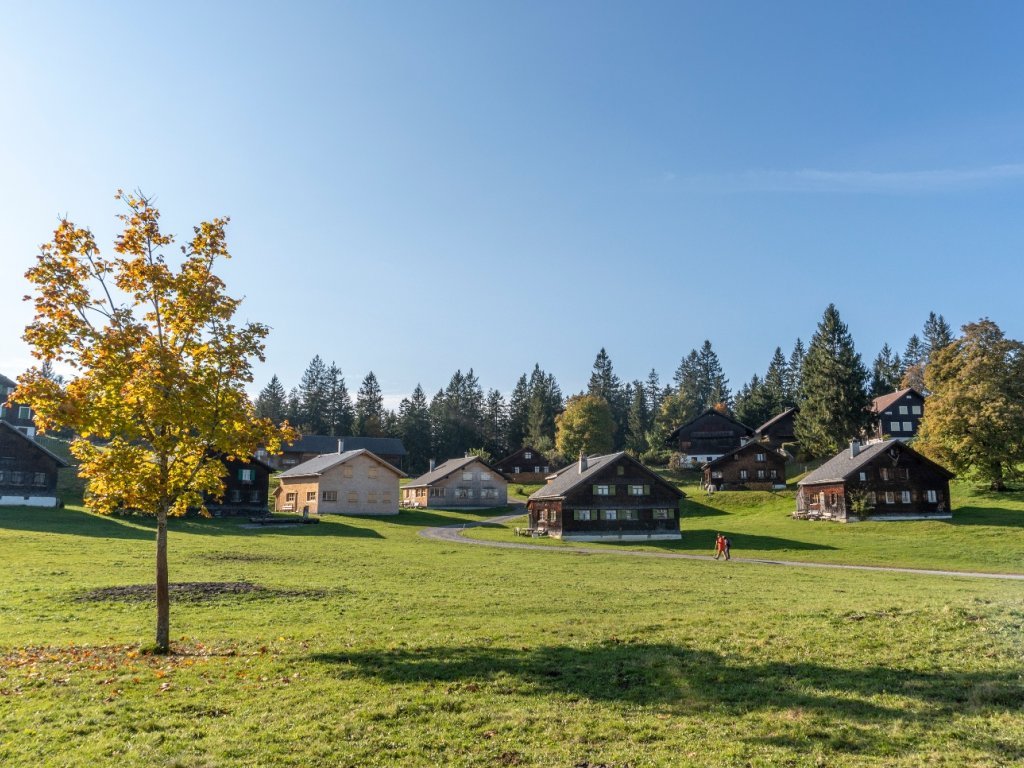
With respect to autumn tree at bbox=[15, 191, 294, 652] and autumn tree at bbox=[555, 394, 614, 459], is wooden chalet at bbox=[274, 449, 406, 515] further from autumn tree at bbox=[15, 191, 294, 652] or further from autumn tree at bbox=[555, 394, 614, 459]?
autumn tree at bbox=[15, 191, 294, 652]

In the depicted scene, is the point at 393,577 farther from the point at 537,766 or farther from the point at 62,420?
the point at 537,766

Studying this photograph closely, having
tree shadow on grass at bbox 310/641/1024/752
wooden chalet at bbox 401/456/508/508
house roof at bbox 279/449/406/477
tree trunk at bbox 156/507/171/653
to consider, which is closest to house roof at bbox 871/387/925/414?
wooden chalet at bbox 401/456/508/508

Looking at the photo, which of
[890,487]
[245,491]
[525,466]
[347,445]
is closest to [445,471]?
[245,491]

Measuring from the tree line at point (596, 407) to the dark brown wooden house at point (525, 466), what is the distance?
17.3ft

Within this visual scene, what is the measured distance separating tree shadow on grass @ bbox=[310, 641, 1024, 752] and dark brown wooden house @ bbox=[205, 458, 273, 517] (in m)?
62.6

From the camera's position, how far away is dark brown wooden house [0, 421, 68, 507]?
63781 millimetres

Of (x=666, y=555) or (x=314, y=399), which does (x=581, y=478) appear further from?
(x=314, y=399)

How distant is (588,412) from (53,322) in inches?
4497

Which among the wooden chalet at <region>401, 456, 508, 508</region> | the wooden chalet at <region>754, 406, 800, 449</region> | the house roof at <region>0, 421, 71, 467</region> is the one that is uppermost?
the wooden chalet at <region>754, 406, 800, 449</region>

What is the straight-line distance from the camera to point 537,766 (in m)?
8.76

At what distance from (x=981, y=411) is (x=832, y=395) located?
98.1 feet

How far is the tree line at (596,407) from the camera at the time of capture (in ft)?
319

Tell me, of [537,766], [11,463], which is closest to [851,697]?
[537,766]

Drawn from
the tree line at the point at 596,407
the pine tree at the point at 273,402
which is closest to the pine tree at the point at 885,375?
the tree line at the point at 596,407
